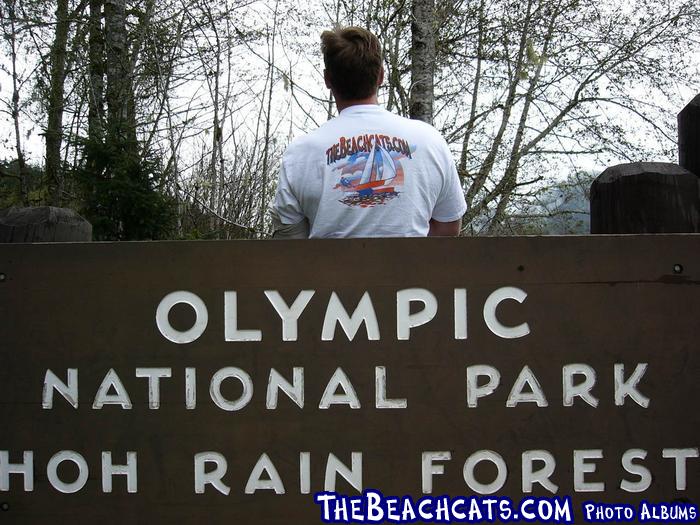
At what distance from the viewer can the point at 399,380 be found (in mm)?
1575

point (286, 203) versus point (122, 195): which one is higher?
point (122, 195)

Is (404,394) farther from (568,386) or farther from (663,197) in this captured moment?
(663,197)

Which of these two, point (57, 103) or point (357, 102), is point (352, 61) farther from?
point (57, 103)

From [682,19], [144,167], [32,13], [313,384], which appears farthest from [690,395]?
[32,13]

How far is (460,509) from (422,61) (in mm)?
8341

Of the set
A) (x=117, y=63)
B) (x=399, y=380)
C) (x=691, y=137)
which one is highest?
(x=117, y=63)

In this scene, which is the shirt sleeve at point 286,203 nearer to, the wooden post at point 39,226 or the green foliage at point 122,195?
the wooden post at point 39,226

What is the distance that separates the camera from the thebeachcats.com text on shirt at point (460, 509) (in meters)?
1.57

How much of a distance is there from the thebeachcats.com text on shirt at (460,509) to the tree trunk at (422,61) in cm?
804

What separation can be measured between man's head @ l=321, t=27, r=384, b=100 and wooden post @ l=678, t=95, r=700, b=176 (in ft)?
2.56

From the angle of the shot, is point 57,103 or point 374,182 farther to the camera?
point 57,103

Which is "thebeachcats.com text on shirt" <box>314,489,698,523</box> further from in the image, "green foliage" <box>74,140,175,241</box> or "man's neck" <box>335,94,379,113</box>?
"green foliage" <box>74,140,175,241</box>

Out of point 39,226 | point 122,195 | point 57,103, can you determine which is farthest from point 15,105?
point 39,226

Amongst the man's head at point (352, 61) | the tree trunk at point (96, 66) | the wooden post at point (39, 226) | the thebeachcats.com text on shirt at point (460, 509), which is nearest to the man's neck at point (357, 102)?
the man's head at point (352, 61)
